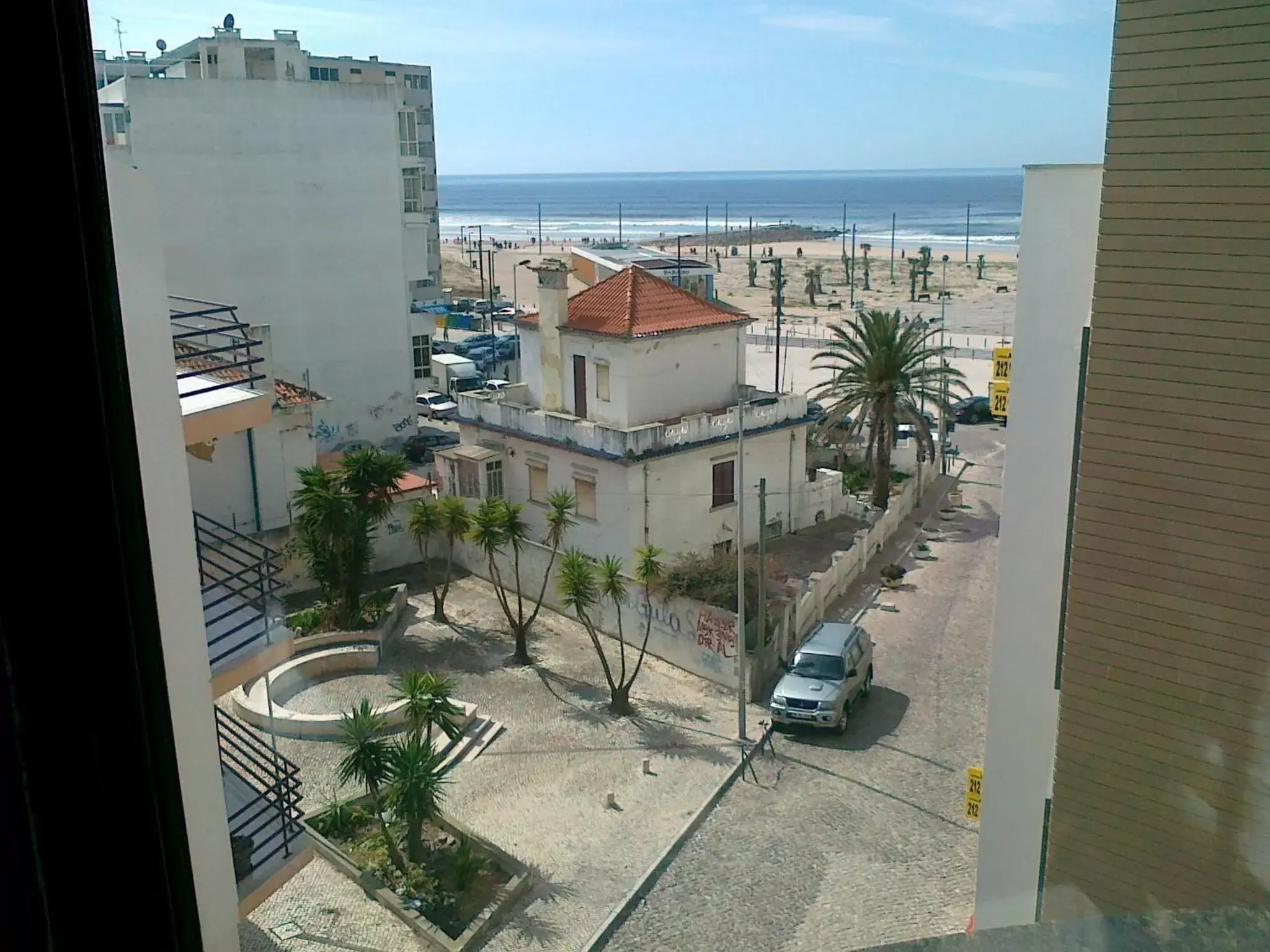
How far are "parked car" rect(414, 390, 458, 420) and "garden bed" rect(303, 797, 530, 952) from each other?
745 cm

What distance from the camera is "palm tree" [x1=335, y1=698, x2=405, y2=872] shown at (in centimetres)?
351

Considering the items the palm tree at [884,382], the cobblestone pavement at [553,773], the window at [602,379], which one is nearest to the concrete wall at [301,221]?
the window at [602,379]

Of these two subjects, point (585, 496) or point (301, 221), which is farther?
point (301, 221)

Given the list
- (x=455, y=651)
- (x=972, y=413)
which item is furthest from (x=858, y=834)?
(x=972, y=413)

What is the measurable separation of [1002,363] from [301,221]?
7817mm

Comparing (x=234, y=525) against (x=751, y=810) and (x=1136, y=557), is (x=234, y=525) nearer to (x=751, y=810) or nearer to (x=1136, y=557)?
(x=751, y=810)

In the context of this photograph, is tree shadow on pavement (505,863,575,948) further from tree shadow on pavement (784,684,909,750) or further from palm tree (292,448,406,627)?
palm tree (292,448,406,627)

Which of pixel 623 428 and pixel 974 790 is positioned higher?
pixel 623 428

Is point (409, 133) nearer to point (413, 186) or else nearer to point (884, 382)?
point (413, 186)

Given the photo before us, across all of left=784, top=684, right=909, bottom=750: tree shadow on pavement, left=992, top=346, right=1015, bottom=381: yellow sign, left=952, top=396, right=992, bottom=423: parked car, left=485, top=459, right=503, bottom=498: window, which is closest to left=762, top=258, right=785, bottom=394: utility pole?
left=952, top=396, right=992, bottom=423: parked car

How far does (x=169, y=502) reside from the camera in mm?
1205

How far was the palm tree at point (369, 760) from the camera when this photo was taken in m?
3.51

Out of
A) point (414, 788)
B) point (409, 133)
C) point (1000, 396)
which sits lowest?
point (414, 788)

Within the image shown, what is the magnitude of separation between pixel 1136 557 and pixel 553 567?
16.9 ft
